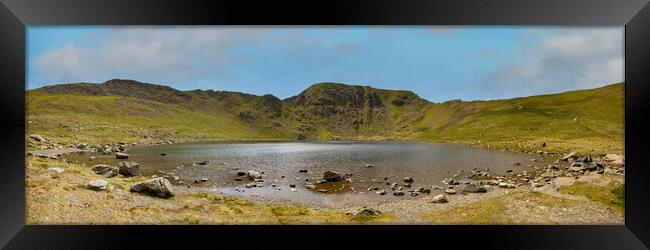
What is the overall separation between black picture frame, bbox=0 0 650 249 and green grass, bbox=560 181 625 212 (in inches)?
63.7

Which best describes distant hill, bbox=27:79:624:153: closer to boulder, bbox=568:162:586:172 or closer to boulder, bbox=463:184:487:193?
boulder, bbox=568:162:586:172

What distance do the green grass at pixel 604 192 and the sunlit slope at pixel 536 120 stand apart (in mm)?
13623

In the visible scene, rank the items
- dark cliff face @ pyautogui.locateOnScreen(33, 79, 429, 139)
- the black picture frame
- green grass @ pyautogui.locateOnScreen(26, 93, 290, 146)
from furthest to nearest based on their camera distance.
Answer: dark cliff face @ pyautogui.locateOnScreen(33, 79, 429, 139) → green grass @ pyautogui.locateOnScreen(26, 93, 290, 146) → the black picture frame

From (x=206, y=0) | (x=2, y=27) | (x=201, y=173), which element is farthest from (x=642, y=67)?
(x=201, y=173)

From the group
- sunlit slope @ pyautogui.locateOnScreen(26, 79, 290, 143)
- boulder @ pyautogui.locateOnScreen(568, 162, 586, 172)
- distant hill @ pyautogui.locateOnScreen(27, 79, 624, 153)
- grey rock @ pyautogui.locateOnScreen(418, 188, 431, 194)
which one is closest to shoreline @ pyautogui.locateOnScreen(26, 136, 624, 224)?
grey rock @ pyautogui.locateOnScreen(418, 188, 431, 194)

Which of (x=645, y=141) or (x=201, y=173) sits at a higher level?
(x=645, y=141)

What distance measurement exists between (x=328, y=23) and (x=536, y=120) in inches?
1871

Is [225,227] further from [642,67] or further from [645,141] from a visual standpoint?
[642,67]

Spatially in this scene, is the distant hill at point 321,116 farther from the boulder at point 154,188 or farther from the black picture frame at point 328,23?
the boulder at point 154,188

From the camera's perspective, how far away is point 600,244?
6.57m

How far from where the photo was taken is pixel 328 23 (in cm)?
634

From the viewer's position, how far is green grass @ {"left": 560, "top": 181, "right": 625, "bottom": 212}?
313 inches

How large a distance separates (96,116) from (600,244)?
76.2 metres

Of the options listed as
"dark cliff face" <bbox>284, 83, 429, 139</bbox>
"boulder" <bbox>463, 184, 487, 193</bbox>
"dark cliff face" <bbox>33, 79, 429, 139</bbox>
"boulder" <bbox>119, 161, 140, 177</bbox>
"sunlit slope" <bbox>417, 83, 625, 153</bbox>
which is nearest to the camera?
"boulder" <bbox>463, 184, 487, 193</bbox>
